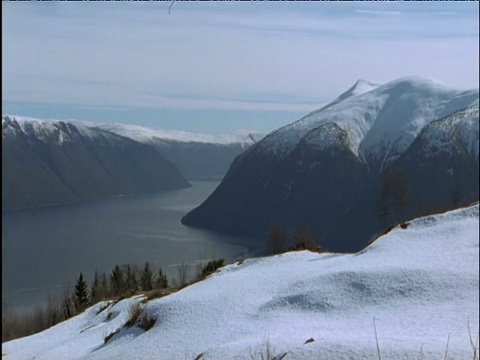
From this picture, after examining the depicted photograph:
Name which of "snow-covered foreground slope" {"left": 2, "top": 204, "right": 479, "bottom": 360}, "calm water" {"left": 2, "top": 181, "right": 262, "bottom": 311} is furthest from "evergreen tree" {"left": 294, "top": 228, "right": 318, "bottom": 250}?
"calm water" {"left": 2, "top": 181, "right": 262, "bottom": 311}

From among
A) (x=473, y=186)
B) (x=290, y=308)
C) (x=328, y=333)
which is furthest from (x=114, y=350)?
(x=473, y=186)

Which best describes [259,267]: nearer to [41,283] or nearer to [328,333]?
[328,333]

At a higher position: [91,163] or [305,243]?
[305,243]

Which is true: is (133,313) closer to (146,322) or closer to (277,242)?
(146,322)

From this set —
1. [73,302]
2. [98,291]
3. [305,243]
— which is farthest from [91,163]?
[305,243]

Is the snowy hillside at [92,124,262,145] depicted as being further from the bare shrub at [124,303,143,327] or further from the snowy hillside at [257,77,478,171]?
the bare shrub at [124,303,143,327]
